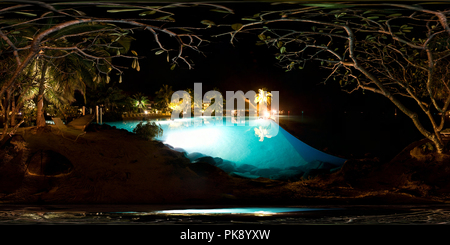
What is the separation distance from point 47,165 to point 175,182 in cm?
280

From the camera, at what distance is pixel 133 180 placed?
611 cm

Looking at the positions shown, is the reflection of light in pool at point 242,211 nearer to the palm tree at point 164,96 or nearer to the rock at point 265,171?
the rock at point 265,171

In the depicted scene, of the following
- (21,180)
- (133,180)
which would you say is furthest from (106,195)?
(21,180)

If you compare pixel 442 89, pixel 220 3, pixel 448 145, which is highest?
pixel 220 3

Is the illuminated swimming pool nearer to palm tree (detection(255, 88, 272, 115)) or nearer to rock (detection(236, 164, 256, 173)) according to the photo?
rock (detection(236, 164, 256, 173))

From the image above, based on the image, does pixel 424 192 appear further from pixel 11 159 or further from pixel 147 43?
pixel 11 159

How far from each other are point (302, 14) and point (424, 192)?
424 centimetres

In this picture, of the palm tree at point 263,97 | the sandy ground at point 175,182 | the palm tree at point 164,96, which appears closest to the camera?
the sandy ground at point 175,182

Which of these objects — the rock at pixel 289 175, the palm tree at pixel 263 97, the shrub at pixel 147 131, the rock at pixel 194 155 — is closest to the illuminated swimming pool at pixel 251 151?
the rock at pixel 194 155

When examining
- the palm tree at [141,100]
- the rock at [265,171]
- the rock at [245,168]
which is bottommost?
the rock at [265,171]

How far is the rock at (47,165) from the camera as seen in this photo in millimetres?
5766

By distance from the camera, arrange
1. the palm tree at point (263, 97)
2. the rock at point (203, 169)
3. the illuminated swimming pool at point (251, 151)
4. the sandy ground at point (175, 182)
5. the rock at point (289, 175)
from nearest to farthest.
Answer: the sandy ground at point (175, 182) < the rock at point (203, 169) < the rock at point (289, 175) < the illuminated swimming pool at point (251, 151) < the palm tree at point (263, 97)

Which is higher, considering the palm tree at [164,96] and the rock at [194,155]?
the palm tree at [164,96]

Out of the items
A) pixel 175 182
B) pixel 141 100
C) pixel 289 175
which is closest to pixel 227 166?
pixel 289 175
